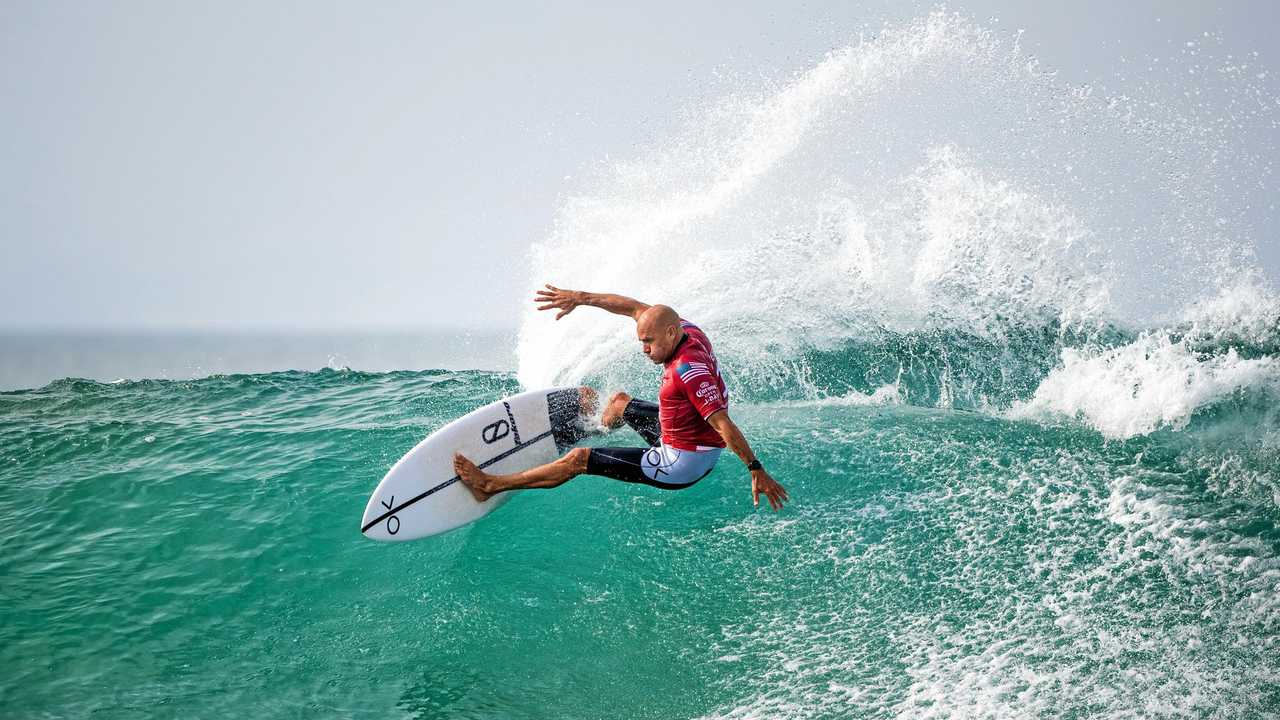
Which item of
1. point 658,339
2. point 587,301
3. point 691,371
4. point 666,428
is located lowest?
point 666,428

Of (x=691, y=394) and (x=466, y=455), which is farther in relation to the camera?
(x=466, y=455)

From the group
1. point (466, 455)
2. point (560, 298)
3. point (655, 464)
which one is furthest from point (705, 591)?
point (560, 298)

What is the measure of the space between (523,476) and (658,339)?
178 cm

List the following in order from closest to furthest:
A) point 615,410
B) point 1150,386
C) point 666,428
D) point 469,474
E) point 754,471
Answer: point 754,471 < point 666,428 < point 469,474 < point 615,410 < point 1150,386

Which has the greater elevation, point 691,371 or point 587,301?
point 587,301

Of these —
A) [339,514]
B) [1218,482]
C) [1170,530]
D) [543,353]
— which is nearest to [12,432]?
[339,514]

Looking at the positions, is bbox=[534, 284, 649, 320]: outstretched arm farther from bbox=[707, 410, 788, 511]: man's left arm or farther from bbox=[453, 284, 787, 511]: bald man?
bbox=[707, 410, 788, 511]: man's left arm

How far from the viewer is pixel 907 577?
5.49 metres

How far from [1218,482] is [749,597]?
4.44 metres

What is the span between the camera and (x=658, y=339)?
502 cm

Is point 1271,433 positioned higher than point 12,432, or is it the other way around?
point 12,432

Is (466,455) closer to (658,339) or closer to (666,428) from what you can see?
(666,428)

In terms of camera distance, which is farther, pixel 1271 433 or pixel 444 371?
pixel 444 371

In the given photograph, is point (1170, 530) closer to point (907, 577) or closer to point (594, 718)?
point (907, 577)
